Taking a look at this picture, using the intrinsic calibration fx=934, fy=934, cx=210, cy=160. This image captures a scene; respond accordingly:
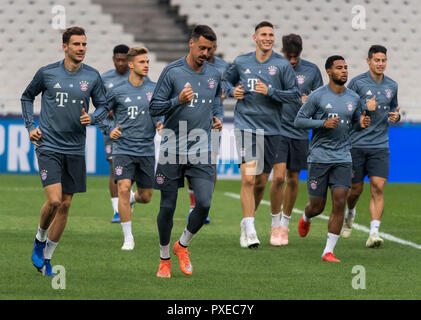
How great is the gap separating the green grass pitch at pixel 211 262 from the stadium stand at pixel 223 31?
10009 mm

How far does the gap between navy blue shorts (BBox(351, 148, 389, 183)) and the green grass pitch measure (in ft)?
2.64

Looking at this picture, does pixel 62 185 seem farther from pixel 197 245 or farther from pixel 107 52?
pixel 107 52

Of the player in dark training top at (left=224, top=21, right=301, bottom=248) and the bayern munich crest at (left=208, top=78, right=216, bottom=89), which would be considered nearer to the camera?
the bayern munich crest at (left=208, top=78, right=216, bottom=89)

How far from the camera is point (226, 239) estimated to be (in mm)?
10570

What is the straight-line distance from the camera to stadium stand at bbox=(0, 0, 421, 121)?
23438 millimetres

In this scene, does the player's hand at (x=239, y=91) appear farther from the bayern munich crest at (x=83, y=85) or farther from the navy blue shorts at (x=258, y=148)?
the bayern munich crest at (x=83, y=85)

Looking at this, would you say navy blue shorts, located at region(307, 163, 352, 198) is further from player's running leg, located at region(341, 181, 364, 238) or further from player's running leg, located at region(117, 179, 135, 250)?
player's running leg, located at region(117, 179, 135, 250)

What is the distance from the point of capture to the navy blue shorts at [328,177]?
902 cm

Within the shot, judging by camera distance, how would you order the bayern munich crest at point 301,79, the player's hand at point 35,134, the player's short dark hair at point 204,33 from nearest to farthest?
the player's short dark hair at point 204,33 → the player's hand at point 35,134 → the bayern munich crest at point 301,79

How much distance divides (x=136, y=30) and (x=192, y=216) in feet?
56.4

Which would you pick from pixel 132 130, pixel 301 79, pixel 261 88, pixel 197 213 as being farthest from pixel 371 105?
pixel 197 213

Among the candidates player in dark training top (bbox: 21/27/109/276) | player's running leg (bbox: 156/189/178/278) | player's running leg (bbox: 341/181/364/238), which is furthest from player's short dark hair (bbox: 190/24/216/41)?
player's running leg (bbox: 341/181/364/238)

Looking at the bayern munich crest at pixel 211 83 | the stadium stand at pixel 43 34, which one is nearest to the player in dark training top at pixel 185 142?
the bayern munich crest at pixel 211 83

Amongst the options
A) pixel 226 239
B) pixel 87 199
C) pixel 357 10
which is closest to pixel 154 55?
pixel 357 10
